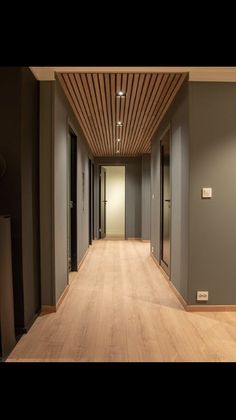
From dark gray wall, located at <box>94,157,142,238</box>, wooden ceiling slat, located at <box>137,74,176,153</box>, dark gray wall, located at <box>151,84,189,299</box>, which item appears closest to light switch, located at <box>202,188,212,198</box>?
dark gray wall, located at <box>151,84,189,299</box>

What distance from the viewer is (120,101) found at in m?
4.18

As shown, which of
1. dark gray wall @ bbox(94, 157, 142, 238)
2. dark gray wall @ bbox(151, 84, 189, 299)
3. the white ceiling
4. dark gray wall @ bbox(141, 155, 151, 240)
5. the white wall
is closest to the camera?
the white ceiling

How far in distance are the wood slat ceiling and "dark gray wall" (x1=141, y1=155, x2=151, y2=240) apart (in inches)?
83.6

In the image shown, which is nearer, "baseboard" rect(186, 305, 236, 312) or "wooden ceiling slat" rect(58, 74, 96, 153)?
"baseboard" rect(186, 305, 236, 312)

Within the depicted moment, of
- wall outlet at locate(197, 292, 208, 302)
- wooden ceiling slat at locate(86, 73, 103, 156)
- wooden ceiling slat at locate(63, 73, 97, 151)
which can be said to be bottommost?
wall outlet at locate(197, 292, 208, 302)

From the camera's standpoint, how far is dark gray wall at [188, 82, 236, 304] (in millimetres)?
3240

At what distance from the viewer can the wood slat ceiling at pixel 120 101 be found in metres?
3.40

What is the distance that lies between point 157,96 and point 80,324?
2745 millimetres

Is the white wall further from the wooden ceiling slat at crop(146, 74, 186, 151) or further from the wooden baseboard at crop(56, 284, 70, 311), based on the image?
the wooden baseboard at crop(56, 284, 70, 311)

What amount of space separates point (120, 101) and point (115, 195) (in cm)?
669
